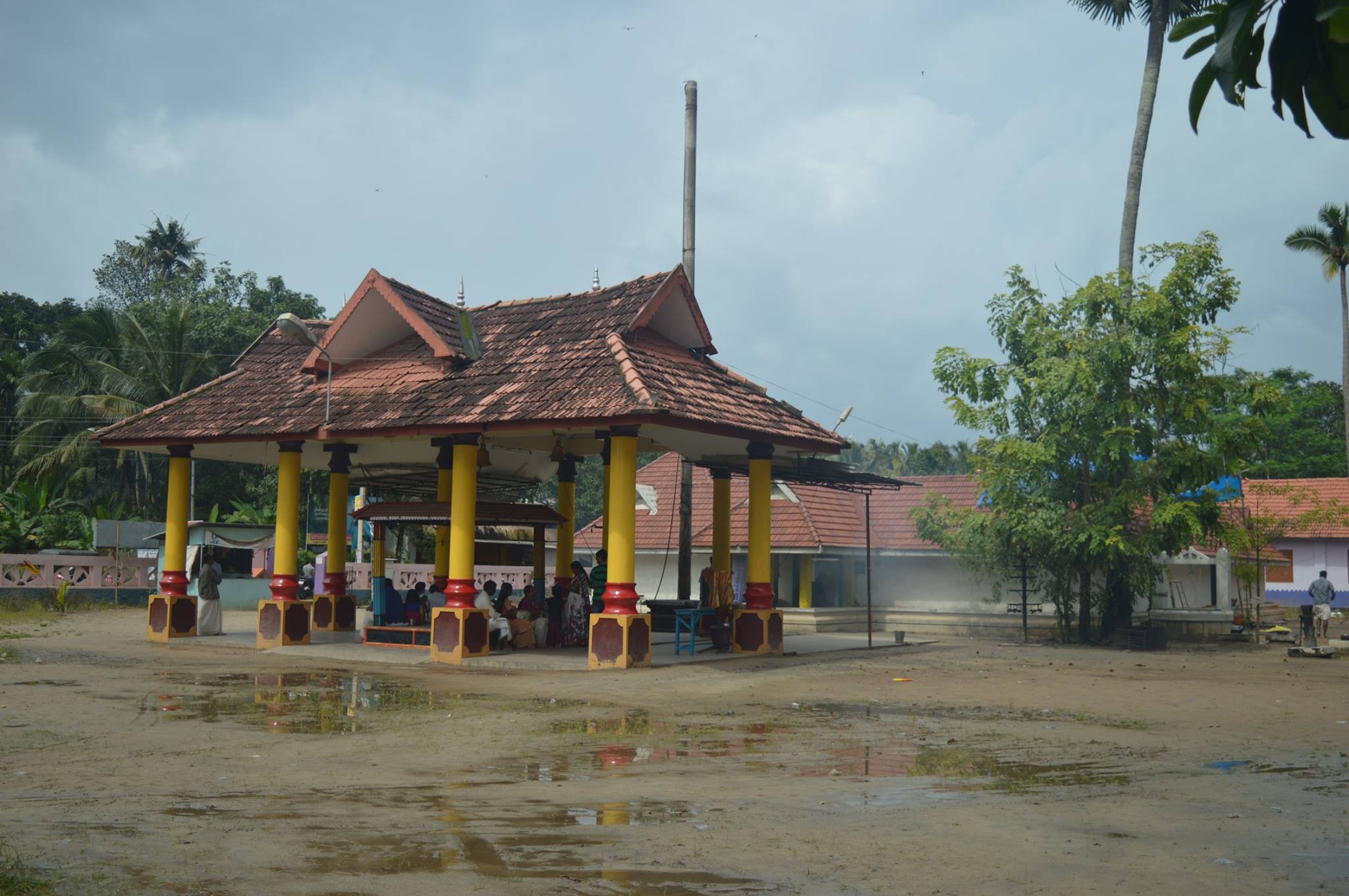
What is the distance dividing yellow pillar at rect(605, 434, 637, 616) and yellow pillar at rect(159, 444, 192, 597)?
9.04 metres

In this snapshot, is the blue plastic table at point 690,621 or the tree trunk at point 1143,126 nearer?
the blue plastic table at point 690,621

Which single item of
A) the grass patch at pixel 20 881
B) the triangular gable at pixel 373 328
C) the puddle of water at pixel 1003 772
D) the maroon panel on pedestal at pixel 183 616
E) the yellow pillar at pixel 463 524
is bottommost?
the puddle of water at pixel 1003 772

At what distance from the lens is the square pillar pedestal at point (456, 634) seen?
58.3ft

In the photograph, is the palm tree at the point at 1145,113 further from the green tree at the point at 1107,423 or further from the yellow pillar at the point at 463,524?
the yellow pillar at the point at 463,524

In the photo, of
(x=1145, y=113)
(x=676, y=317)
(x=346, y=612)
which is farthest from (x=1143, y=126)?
(x=346, y=612)

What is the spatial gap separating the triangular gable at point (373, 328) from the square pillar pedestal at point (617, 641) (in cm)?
574

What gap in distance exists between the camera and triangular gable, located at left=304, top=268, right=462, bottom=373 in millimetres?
19766

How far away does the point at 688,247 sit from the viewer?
23.0 metres

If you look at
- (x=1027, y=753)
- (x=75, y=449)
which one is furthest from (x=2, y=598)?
(x=1027, y=753)

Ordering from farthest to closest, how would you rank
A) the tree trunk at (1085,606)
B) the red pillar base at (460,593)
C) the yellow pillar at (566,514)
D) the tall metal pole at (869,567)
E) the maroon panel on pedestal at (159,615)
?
the tree trunk at (1085,606), the yellow pillar at (566,514), the maroon panel on pedestal at (159,615), the tall metal pole at (869,567), the red pillar base at (460,593)

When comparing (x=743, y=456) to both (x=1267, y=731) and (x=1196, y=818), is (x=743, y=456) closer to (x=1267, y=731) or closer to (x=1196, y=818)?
(x=1267, y=731)

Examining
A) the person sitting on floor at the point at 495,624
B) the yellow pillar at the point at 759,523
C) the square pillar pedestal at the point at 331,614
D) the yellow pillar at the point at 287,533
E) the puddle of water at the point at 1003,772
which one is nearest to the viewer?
the puddle of water at the point at 1003,772

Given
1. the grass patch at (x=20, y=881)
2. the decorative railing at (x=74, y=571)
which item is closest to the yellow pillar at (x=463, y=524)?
the grass patch at (x=20, y=881)

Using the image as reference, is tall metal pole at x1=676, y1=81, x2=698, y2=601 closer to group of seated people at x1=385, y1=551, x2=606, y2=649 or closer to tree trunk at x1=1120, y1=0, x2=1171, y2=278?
group of seated people at x1=385, y1=551, x2=606, y2=649
